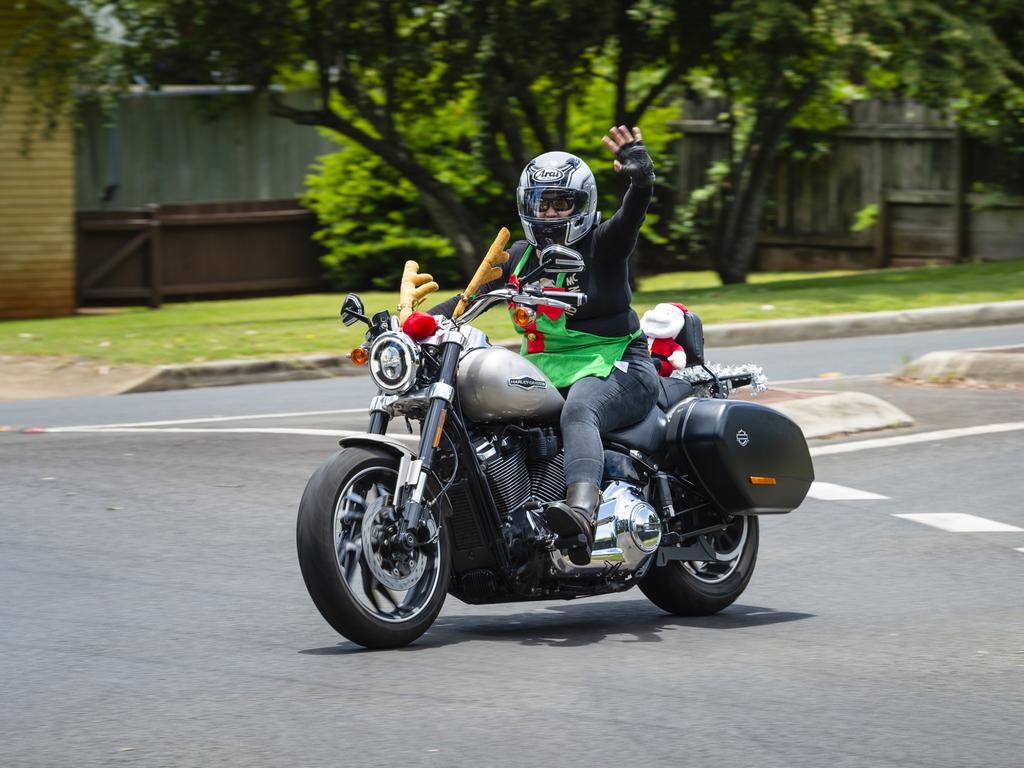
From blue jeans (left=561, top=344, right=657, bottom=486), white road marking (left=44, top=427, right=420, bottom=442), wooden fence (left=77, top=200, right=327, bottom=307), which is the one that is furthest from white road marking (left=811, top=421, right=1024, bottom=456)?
wooden fence (left=77, top=200, right=327, bottom=307)

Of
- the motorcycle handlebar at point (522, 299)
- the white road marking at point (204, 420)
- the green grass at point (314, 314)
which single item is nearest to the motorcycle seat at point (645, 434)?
the motorcycle handlebar at point (522, 299)

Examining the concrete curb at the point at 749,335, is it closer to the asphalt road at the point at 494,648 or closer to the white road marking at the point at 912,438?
the asphalt road at the point at 494,648

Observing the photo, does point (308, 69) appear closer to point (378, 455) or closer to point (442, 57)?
point (442, 57)

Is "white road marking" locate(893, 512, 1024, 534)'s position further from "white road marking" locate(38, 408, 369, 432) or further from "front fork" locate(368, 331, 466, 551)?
"white road marking" locate(38, 408, 369, 432)

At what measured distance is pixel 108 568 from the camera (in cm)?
758

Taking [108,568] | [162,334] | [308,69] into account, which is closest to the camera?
[108,568]

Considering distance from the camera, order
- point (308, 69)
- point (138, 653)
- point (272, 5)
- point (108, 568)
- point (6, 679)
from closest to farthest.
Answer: point (6, 679) < point (138, 653) < point (108, 568) < point (272, 5) < point (308, 69)

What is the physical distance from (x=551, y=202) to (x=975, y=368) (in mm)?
7545

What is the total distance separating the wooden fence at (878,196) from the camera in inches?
968

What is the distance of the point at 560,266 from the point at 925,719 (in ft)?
6.51

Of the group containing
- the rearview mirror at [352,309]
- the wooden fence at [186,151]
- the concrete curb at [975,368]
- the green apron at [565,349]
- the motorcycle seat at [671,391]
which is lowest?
the concrete curb at [975,368]

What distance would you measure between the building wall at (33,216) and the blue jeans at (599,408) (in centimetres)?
1592

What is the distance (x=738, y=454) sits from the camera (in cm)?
699

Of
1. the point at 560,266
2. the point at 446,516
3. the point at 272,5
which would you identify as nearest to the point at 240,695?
the point at 446,516
